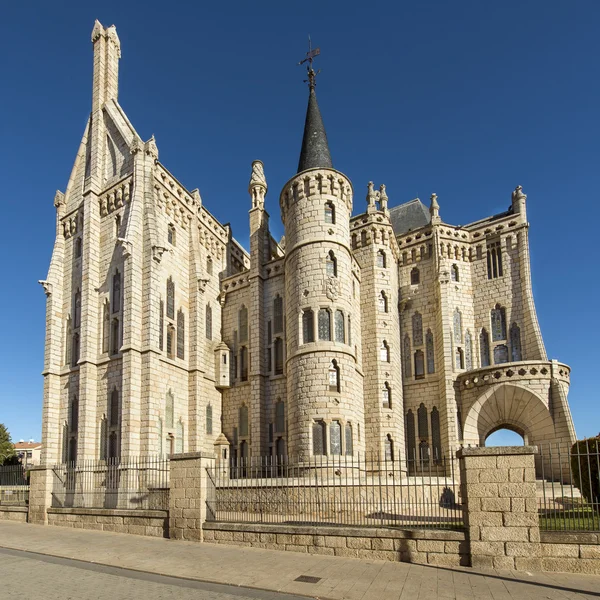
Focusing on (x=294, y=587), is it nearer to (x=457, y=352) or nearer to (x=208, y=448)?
(x=208, y=448)

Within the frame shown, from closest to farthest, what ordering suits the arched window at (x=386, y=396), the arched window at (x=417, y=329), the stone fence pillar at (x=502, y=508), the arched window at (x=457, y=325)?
the stone fence pillar at (x=502, y=508) → the arched window at (x=386, y=396) → the arched window at (x=457, y=325) → the arched window at (x=417, y=329)

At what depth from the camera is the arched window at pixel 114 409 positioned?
24766mm

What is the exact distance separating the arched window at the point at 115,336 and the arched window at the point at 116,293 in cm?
61

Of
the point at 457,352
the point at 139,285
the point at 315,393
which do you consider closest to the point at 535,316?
the point at 457,352

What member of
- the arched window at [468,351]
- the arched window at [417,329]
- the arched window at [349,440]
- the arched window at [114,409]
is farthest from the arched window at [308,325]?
the arched window at [468,351]

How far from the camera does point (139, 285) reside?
2548 cm

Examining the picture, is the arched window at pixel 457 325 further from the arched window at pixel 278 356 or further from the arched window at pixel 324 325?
the arched window at pixel 278 356

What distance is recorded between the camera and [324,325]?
24.4 meters

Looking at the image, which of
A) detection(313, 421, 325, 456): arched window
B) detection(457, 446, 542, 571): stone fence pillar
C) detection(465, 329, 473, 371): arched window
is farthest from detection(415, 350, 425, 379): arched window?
detection(457, 446, 542, 571): stone fence pillar

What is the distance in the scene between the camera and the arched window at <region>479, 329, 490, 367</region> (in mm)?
28812

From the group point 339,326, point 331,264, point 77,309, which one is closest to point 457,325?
point 339,326

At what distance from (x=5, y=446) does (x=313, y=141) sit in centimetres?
3660

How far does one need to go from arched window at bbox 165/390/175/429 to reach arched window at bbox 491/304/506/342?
17.1m

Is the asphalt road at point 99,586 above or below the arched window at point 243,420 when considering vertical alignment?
below
